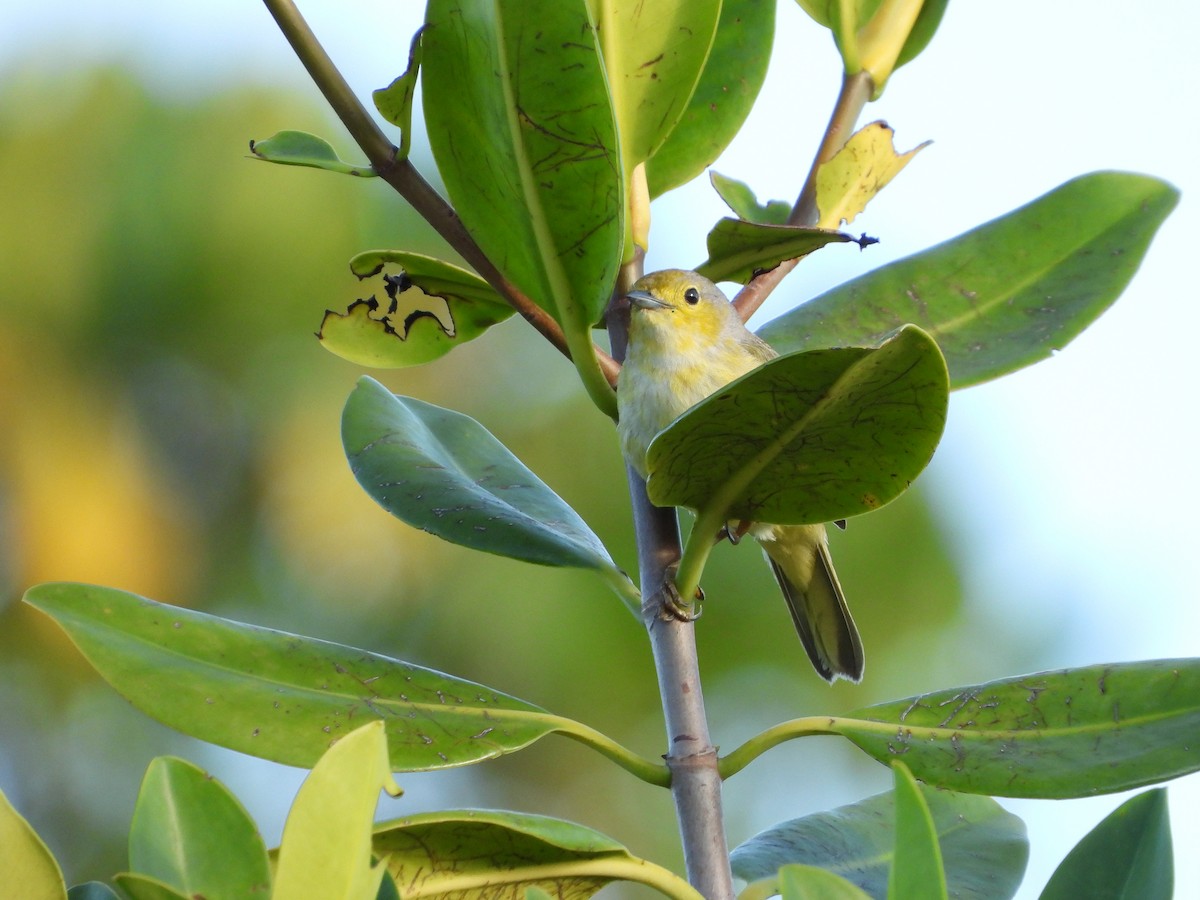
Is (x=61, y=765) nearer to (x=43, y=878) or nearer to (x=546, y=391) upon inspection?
(x=546, y=391)

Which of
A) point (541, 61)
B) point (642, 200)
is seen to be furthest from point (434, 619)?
point (541, 61)

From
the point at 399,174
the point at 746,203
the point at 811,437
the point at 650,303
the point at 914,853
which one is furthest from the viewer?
the point at 650,303

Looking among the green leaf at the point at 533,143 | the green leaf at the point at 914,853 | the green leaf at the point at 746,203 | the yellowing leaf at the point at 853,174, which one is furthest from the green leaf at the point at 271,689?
the green leaf at the point at 746,203

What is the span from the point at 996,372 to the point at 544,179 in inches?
27.6

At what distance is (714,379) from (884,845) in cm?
164

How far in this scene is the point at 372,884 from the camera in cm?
73

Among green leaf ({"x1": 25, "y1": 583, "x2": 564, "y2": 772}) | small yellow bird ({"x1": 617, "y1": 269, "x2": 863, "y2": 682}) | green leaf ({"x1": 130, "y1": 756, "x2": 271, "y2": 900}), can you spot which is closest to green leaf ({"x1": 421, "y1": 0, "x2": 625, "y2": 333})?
green leaf ({"x1": 25, "y1": 583, "x2": 564, "y2": 772})

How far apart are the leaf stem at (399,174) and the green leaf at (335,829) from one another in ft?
2.19

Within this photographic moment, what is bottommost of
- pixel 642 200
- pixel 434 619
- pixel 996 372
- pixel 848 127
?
pixel 996 372

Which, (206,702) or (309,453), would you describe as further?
(309,453)

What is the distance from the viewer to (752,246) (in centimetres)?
137

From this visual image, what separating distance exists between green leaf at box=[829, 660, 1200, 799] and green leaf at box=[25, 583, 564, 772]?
0.36 metres

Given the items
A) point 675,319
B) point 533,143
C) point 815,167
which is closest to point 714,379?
point 675,319

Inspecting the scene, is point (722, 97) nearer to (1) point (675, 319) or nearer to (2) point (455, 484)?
(2) point (455, 484)
